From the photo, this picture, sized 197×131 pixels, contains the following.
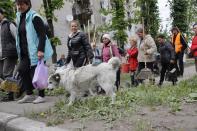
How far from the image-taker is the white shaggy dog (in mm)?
8117

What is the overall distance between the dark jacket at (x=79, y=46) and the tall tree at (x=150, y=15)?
56.7ft

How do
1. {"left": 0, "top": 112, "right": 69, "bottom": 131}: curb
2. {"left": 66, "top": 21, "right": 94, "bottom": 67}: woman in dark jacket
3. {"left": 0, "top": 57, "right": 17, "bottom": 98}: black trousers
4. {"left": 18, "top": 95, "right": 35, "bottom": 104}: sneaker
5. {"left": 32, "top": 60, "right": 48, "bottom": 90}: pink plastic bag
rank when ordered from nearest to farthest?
1. {"left": 0, "top": 112, "right": 69, "bottom": 131}: curb
2. {"left": 32, "top": 60, "right": 48, "bottom": 90}: pink plastic bag
3. {"left": 18, "top": 95, "right": 35, "bottom": 104}: sneaker
4. {"left": 66, "top": 21, "right": 94, "bottom": 67}: woman in dark jacket
5. {"left": 0, "top": 57, "right": 17, "bottom": 98}: black trousers

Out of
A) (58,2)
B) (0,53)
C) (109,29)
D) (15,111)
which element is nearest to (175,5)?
(109,29)

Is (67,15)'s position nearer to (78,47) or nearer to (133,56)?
(133,56)

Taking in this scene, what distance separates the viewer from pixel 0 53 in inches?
425

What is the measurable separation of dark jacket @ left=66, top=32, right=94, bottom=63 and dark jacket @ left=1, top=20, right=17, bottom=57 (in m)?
1.38

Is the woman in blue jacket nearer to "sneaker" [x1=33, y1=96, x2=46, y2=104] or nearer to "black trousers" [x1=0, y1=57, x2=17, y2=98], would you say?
"sneaker" [x1=33, y1=96, x2=46, y2=104]

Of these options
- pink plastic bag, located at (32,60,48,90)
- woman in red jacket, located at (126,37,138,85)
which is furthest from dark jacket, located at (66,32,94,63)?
woman in red jacket, located at (126,37,138,85)

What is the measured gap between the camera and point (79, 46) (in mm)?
9805

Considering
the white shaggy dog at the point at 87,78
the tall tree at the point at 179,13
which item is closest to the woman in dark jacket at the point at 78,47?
the white shaggy dog at the point at 87,78

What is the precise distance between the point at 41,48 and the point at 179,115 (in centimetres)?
336

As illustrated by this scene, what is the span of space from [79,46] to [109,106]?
2648 mm

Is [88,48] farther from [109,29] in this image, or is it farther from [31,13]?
[109,29]

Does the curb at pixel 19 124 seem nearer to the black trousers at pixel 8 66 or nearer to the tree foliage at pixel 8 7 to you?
the black trousers at pixel 8 66
